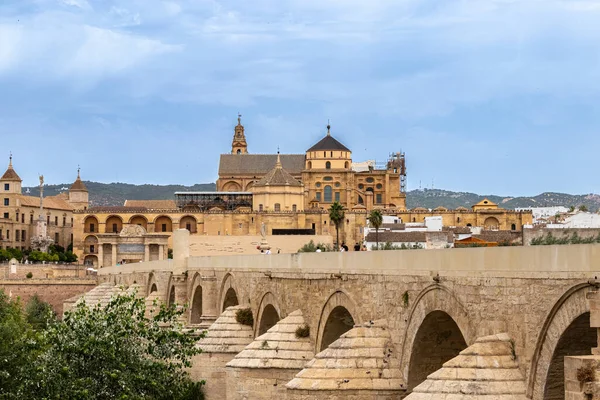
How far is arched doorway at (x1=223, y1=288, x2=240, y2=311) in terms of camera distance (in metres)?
30.9

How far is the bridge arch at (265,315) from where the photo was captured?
24947 mm

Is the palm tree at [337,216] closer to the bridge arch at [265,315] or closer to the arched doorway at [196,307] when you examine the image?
the arched doorway at [196,307]

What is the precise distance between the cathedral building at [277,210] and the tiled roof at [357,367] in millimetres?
73551

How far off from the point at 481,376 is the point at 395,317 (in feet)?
13.9

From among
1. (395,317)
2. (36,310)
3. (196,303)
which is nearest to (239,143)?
(36,310)

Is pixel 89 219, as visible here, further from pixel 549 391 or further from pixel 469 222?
pixel 549 391

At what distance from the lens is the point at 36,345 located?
2148 centimetres

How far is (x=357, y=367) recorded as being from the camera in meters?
15.5

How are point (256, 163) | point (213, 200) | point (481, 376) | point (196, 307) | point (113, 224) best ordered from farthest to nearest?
1. point (256, 163)
2. point (213, 200)
3. point (113, 224)
4. point (196, 307)
5. point (481, 376)

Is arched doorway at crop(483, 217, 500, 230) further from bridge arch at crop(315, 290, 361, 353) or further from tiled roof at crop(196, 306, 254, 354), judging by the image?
bridge arch at crop(315, 290, 361, 353)

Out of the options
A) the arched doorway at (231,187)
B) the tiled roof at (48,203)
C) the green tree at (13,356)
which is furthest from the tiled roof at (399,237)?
the tiled roof at (48,203)

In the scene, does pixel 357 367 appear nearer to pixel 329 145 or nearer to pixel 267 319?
pixel 267 319

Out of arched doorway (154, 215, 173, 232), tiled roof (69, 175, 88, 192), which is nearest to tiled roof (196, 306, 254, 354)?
arched doorway (154, 215, 173, 232)

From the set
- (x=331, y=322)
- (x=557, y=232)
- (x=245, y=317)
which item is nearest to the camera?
(x=331, y=322)
